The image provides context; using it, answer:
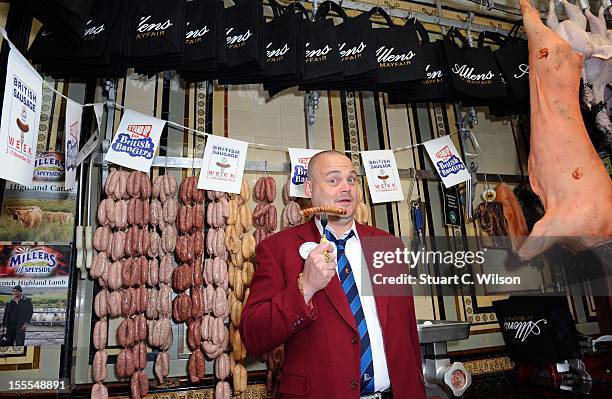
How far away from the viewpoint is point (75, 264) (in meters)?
3.19

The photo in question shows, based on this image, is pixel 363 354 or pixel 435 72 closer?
pixel 363 354

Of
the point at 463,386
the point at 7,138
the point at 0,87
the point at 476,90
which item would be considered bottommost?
the point at 463,386

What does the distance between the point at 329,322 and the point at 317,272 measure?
0.38 metres

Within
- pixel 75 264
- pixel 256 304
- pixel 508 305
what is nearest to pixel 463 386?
pixel 508 305

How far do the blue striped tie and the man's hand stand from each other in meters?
0.35

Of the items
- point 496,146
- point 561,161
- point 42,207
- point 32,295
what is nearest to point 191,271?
point 32,295

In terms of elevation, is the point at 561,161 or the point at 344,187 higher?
the point at 561,161

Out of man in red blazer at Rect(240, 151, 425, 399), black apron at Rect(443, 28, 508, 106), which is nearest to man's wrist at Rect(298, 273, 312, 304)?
man in red blazer at Rect(240, 151, 425, 399)

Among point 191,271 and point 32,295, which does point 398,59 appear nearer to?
point 191,271

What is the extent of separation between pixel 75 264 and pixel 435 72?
3.46 m

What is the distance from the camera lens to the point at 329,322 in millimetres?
1987

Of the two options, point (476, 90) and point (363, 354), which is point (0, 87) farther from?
point (476, 90)

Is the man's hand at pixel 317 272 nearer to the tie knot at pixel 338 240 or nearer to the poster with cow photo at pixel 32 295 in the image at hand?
the tie knot at pixel 338 240

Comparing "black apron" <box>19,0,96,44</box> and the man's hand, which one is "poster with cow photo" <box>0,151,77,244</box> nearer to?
"black apron" <box>19,0,96,44</box>
